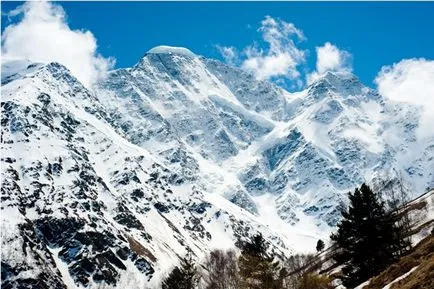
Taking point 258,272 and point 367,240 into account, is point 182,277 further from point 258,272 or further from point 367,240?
point 367,240

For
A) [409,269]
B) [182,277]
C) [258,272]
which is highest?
[182,277]

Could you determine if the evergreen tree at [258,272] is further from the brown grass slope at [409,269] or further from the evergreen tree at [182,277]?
the evergreen tree at [182,277]

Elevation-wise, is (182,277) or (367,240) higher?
(182,277)

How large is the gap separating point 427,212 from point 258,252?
3187 inches

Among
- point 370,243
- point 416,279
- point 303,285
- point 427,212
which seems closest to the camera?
point 416,279

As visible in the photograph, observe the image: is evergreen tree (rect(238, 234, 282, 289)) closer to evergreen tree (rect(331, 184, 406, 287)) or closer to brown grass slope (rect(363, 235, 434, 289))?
evergreen tree (rect(331, 184, 406, 287))

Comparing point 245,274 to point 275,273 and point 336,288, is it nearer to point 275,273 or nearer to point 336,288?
point 275,273

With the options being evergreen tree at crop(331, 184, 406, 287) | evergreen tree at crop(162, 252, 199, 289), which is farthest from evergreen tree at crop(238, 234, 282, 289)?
evergreen tree at crop(162, 252, 199, 289)

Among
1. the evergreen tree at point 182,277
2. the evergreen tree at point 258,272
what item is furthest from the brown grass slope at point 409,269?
the evergreen tree at point 182,277

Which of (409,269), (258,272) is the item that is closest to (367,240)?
(258,272)

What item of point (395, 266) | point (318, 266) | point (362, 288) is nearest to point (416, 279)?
point (395, 266)

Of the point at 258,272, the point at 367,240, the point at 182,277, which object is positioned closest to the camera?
the point at 367,240

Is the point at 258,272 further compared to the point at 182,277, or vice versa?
the point at 182,277

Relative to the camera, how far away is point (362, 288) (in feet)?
132
